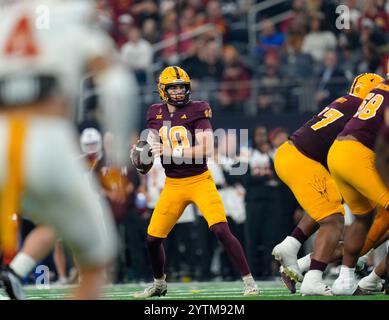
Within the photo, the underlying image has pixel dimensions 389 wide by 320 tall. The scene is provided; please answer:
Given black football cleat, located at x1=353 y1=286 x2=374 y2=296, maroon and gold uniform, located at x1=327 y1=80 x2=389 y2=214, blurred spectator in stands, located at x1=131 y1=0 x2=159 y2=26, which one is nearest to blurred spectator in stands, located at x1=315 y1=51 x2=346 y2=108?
blurred spectator in stands, located at x1=131 y1=0 x2=159 y2=26

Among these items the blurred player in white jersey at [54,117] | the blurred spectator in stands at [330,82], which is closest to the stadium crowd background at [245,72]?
the blurred spectator in stands at [330,82]

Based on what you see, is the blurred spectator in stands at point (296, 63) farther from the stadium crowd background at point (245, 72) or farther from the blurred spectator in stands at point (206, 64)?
the blurred spectator in stands at point (206, 64)

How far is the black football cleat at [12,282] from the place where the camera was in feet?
25.7

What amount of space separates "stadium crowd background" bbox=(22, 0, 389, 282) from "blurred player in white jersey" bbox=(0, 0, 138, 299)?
7920mm

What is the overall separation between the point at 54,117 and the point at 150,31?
11.3 meters

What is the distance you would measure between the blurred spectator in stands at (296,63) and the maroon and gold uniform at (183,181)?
551 cm

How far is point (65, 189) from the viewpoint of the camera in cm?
531

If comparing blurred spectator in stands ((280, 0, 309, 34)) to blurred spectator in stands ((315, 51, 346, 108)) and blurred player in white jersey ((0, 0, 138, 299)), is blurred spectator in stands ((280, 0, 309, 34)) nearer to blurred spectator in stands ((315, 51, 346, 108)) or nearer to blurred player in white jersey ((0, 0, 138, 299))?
blurred spectator in stands ((315, 51, 346, 108))

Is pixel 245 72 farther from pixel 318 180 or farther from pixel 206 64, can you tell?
pixel 318 180

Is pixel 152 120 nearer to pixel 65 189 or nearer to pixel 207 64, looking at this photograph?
pixel 65 189

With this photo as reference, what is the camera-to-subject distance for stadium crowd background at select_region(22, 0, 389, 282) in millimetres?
13555
